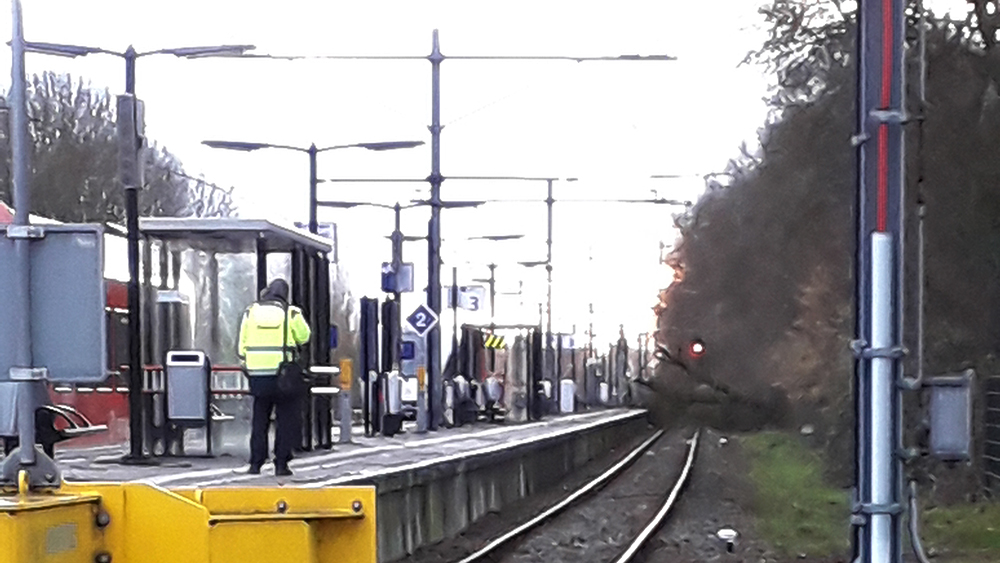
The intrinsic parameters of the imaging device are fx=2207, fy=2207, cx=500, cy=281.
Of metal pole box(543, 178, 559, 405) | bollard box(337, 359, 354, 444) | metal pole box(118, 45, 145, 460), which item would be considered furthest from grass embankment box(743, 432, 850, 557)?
metal pole box(543, 178, 559, 405)

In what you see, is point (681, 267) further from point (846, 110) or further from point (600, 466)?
point (846, 110)

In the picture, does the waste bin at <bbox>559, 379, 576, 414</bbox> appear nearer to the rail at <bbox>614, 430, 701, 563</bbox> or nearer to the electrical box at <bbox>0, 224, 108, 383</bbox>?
the rail at <bbox>614, 430, 701, 563</bbox>

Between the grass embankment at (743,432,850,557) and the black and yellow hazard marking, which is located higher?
the black and yellow hazard marking

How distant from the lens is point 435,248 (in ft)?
127

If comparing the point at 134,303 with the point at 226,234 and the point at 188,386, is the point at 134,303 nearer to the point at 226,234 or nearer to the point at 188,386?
the point at 188,386

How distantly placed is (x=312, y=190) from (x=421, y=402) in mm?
4024

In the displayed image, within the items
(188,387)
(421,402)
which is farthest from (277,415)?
(421,402)

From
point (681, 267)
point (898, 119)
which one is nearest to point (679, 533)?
point (898, 119)

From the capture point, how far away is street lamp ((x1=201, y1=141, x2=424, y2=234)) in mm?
33562

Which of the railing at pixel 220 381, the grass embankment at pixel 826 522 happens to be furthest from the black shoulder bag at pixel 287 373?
the grass embankment at pixel 826 522

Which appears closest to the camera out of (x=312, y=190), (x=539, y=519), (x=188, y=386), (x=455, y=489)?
(x=188, y=386)

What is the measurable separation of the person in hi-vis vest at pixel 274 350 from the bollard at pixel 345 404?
34.5 feet

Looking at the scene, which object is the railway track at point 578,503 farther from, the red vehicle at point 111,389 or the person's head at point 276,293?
the red vehicle at point 111,389

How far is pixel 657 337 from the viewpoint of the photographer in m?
82.9
